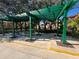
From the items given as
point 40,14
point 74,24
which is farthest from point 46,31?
point 40,14

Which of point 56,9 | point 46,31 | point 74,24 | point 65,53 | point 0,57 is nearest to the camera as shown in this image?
point 0,57

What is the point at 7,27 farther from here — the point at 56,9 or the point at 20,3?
the point at 56,9

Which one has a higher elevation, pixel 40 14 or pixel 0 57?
pixel 40 14

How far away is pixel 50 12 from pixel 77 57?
745cm

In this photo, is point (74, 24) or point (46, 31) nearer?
point (74, 24)

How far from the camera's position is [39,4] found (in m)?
23.8

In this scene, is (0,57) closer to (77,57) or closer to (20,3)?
(77,57)

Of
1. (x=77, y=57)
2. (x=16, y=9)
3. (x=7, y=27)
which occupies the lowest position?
(x=77, y=57)

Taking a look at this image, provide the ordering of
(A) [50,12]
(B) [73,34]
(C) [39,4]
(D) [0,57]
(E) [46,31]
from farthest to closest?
(E) [46,31]
(C) [39,4]
(B) [73,34]
(A) [50,12]
(D) [0,57]

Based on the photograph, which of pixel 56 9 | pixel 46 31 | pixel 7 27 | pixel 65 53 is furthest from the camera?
pixel 7 27

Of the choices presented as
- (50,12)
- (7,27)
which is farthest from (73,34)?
(7,27)

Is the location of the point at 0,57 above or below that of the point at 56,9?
below

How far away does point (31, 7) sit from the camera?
24.8 meters

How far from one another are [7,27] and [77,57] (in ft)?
69.8
